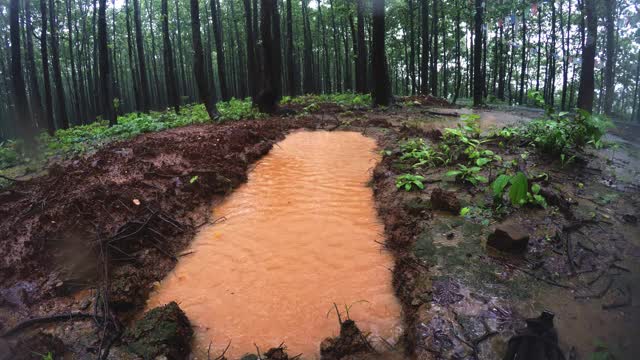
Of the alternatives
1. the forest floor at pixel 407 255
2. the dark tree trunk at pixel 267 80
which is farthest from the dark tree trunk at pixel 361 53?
the forest floor at pixel 407 255

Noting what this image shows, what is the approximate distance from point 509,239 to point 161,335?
3.33 m

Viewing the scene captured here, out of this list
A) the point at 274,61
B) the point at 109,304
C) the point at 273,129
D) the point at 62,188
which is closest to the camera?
the point at 109,304

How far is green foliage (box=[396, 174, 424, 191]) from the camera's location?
5.57m

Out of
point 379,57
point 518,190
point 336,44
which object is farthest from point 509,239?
point 336,44

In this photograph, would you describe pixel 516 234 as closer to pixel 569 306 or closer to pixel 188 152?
pixel 569 306

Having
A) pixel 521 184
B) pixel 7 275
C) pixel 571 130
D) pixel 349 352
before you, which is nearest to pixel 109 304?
pixel 7 275

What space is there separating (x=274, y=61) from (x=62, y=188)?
31.9 feet

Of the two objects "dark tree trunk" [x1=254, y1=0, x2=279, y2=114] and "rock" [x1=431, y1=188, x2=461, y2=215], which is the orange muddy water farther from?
"dark tree trunk" [x1=254, y1=0, x2=279, y2=114]

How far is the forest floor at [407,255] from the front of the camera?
3.07m

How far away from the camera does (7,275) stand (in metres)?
3.99

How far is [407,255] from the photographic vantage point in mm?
4125

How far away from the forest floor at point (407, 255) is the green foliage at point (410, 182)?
0.13 metres

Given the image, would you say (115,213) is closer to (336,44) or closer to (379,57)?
(379,57)

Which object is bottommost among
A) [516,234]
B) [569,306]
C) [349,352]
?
[349,352]
